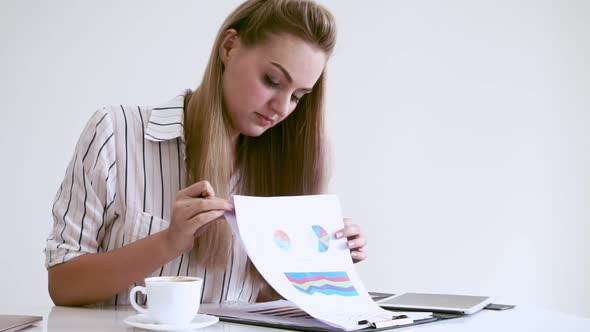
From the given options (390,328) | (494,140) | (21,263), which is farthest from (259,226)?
(494,140)

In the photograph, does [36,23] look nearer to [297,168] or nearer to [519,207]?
[297,168]

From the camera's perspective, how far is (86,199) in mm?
1297

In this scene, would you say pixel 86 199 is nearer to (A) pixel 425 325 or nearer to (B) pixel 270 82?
(B) pixel 270 82

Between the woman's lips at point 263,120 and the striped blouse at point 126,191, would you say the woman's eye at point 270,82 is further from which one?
the striped blouse at point 126,191

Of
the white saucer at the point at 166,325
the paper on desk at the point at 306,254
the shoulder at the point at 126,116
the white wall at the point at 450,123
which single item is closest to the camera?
the white saucer at the point at 166,325

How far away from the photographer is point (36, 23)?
7.53ft

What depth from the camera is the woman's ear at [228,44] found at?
143 centimetres

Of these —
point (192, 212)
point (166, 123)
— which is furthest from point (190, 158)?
point (192, 212)

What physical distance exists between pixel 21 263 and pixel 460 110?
1.80m

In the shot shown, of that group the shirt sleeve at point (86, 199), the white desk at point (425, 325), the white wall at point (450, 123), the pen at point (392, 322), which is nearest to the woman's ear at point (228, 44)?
the shirt sleeve at point (86, 199)

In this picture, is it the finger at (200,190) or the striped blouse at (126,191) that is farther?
the striped blouse at (126,191)

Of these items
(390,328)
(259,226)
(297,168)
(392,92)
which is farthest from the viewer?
(392,92)

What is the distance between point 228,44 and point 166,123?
0.20 metres

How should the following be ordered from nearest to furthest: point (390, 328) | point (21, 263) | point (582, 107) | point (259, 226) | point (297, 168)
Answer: point (390, 328)
point (259, 226)
point (297, 168)
point (21, 263)
point (582, 107)
